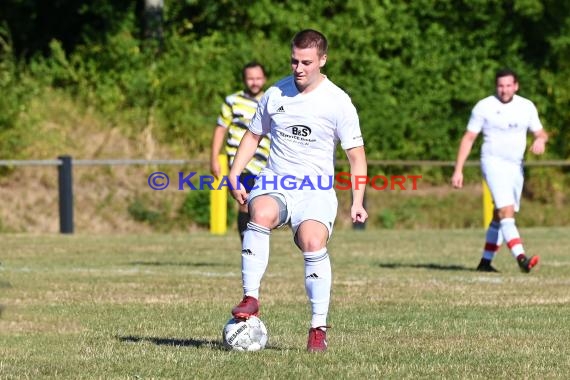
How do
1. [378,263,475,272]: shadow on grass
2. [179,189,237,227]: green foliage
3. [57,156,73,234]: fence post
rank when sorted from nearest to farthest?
[378,263,475,272]: shadow on grass < [57,156,73,234]: fence post < [179,189,237,227]: green foliage

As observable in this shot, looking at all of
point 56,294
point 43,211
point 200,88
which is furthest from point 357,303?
point 200,88

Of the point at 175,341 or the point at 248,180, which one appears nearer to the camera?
the point at 175,341

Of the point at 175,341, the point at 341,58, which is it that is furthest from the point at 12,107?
the point at 175,341

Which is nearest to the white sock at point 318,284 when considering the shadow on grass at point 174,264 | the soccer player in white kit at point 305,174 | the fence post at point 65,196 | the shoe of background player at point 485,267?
the soccer player in white kit at point 305,174

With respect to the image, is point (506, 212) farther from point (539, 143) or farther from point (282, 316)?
point (282, 316)

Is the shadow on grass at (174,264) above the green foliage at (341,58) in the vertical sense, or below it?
below

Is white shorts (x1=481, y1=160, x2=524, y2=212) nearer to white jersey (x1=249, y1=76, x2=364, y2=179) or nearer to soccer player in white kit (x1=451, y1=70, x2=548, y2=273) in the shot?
soccer player in white kit (x1=451, y1=70, x2=548, y2=273)

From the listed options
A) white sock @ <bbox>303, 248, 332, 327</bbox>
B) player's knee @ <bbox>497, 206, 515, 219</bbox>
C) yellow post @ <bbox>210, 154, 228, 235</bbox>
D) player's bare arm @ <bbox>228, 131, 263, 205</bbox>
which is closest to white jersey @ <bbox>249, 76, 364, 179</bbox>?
player's bare arm @ <bbox>228, 131, 263, 205</bbox>

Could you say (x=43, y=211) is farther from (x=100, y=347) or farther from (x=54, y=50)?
(x=100, y=347)

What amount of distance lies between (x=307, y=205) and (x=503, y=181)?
22.5 ft

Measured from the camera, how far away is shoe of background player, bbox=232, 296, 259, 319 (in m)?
8.32

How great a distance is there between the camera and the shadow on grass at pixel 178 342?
8.66m

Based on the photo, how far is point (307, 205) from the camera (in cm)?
847

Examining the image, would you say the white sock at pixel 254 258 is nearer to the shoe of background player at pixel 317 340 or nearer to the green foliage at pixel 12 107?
the shoe of background player at pixel 317 340
